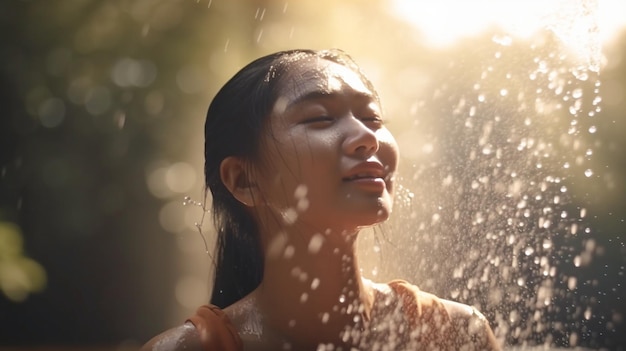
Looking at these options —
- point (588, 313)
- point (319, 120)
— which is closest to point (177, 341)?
point (319, 120)

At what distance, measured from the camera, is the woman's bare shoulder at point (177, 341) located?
2240 millimetres

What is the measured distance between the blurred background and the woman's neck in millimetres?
577

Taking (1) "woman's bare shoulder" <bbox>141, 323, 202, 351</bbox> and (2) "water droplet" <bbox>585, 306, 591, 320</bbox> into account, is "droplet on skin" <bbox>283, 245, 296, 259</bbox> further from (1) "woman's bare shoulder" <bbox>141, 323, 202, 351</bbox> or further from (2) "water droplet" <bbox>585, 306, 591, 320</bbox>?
(2) "water droplet" <bbox>585, 306, 591, 320</bbox>

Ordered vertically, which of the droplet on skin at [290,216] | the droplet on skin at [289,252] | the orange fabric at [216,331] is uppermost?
the droplet on skin at [290,216]

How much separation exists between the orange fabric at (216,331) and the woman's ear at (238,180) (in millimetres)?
378

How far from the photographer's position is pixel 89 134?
311 inches

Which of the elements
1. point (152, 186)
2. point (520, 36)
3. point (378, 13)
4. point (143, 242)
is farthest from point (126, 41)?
point (520, 36)

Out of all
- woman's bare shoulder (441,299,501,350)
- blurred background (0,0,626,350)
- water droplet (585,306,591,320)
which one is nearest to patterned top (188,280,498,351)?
woman's bare shoulder (441,299,501,350)

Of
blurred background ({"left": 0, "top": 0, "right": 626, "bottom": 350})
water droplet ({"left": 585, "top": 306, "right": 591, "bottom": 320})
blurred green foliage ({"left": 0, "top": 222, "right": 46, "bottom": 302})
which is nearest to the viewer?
blurred background ({"left": 0, "top": 0, "right": 626, "bottom": 350})

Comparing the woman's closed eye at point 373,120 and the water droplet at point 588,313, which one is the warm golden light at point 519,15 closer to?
the woman's closed eye at point 373,120

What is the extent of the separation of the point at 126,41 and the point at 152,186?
5.17 ft

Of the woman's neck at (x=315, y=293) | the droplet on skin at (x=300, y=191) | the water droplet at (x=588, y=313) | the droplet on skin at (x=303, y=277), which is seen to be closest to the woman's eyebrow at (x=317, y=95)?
the droplet on skin at (x=300, y=191)

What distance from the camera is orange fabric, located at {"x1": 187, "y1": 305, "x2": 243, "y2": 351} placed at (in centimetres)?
227

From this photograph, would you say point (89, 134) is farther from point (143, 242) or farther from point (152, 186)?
point (143, 242)
